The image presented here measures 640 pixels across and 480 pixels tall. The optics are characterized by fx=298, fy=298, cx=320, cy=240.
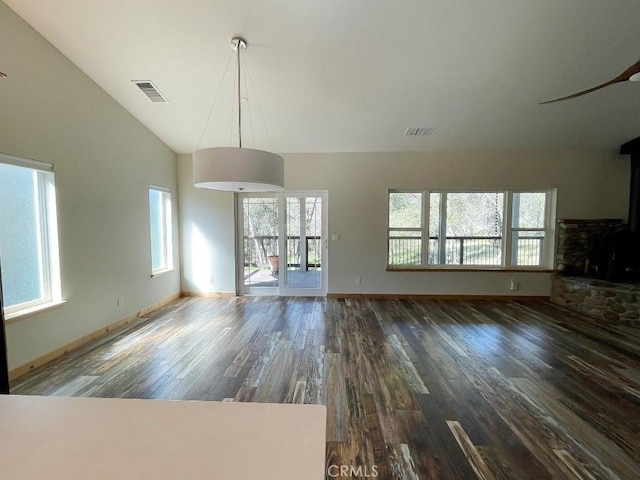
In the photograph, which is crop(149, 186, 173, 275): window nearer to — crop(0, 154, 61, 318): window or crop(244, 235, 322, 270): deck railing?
crop(244, 235, 322, 270): deck railing

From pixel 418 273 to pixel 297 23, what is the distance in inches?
166

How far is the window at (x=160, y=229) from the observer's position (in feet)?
16.0

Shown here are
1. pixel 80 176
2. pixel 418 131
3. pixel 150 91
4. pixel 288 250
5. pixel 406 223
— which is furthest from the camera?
pixel 288 250

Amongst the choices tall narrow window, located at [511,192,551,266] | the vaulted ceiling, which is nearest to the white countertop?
the vaulted ceiling

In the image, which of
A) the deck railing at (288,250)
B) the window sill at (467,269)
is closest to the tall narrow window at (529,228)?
the window sill at (467,269)

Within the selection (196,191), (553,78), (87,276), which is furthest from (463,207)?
(87,276)

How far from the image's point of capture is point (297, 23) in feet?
9.22

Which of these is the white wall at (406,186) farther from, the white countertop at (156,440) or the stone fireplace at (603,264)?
the white countertop at (156,440)

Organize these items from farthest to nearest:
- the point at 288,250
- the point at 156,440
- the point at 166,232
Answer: the point at 288,250 < the point at 166,232 < the point at 156,440

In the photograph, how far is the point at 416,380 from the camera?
265 centimetres

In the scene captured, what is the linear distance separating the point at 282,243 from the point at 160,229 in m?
2.10
